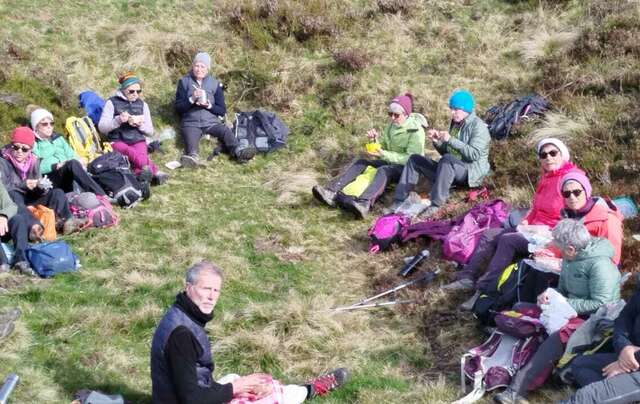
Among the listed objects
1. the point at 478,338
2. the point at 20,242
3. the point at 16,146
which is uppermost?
the point at 16,146

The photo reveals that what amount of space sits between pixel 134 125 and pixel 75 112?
1396mm

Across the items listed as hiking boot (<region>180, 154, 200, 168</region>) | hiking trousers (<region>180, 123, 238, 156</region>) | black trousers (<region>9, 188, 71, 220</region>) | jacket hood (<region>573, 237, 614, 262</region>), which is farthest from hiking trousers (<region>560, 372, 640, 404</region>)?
hiking trousers (<region>180, 123, 238, 156</region>)

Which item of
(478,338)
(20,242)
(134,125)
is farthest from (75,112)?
(478,338)

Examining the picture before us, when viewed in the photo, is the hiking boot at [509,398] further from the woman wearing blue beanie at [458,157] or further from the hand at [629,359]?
the woman wearing blue beanie at [458,157]

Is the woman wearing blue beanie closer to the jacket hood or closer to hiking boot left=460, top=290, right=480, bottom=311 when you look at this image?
hiking boot left=460, top=290, right=480, bottom=311

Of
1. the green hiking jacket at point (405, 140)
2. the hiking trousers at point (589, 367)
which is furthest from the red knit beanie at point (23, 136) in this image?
the hiking trousers at point (589, 367)

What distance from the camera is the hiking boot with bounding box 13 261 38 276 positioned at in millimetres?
7816

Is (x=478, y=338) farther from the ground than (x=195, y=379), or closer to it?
closer to it

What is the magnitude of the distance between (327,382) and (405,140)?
15.9 ft

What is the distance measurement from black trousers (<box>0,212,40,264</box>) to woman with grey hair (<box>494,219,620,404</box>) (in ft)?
16.8

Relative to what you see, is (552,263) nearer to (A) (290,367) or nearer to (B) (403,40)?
(A) (290,367)

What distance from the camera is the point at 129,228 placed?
924 centimetres

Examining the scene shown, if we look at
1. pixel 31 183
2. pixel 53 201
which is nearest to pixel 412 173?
pixel 53 201

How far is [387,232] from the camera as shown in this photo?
29.6ft
